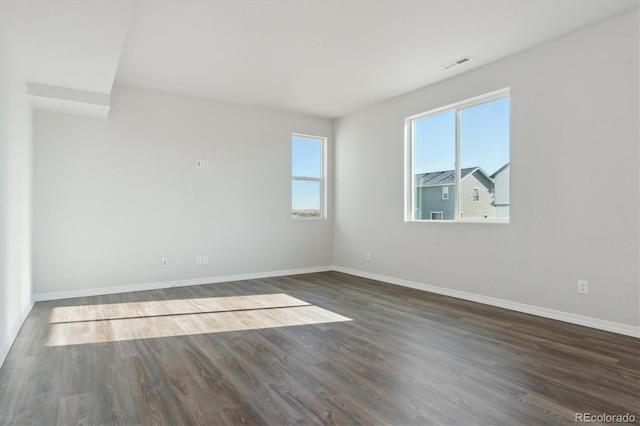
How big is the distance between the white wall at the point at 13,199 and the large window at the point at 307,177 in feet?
12.5

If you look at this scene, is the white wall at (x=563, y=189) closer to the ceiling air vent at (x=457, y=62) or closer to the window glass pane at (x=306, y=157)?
the ceiling air vent at (x=457, y=62)

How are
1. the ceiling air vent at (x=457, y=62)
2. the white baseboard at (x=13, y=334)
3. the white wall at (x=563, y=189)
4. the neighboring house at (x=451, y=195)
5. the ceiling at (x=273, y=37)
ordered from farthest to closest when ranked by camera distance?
the neighboring house at (x=451, y=195) < the ceiling air vent at (x=457, y=62) < the white wall at (x=563, y=189) < the ceiling at (x=273, y=37) < the white baseboard at (x=13, y=334)

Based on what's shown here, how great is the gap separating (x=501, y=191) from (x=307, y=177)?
3.51 m

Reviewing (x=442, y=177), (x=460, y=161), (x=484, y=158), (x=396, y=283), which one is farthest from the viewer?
(x=396, y=283)

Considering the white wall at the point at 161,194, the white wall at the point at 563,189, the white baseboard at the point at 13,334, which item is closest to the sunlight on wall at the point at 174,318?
the white baseboard at the point at 13,334

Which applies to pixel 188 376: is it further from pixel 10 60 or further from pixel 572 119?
pixel 572 119

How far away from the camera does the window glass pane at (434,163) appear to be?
501 cm

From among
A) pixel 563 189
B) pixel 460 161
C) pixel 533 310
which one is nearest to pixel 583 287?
pixel 533 310

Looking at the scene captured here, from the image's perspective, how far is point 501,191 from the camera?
14.1ft

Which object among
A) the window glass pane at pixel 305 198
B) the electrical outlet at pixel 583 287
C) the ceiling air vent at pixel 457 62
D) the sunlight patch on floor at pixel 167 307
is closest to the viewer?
the electrical outlet at pixel 583 287

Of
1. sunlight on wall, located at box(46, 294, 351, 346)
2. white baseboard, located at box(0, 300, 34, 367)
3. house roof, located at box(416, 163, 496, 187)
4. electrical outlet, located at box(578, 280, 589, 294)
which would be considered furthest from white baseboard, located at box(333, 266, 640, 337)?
white baseboard, located at box(0, 300, 34, 367)

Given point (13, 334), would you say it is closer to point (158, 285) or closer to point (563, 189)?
point (158, 285)

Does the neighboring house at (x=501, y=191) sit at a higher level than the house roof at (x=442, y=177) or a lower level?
lower

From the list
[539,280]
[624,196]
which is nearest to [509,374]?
[539,280]
